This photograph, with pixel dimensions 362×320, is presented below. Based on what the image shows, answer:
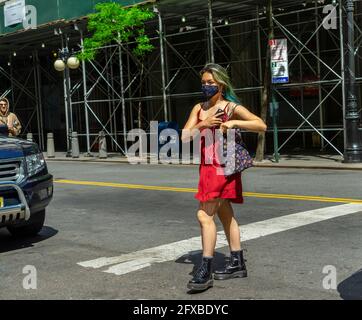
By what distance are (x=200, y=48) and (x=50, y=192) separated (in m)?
16.9

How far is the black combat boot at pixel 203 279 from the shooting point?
16.7 ft

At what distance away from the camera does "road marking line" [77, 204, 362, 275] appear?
618cm

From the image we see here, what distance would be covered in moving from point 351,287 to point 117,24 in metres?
17.3

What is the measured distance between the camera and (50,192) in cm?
752

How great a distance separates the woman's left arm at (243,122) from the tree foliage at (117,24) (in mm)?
15609

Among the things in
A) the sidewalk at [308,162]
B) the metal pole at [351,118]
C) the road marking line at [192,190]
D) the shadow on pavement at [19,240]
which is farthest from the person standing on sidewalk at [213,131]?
the metal pole at [351,118]

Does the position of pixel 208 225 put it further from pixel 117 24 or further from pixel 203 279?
pixel 117 24

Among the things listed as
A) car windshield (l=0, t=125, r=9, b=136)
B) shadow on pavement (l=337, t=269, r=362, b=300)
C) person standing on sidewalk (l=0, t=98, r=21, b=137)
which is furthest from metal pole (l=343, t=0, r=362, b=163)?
shadow on pavement (l=337, t=269, r=362, b=300)

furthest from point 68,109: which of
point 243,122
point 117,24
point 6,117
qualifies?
point 243,122

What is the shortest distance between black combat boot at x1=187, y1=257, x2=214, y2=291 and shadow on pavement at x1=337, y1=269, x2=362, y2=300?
1.07m

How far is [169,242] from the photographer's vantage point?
7152 mm

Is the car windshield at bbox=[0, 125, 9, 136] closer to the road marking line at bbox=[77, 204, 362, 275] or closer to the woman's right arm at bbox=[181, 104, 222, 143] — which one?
the road marking line at bbox=[77, 204, 362, 275]

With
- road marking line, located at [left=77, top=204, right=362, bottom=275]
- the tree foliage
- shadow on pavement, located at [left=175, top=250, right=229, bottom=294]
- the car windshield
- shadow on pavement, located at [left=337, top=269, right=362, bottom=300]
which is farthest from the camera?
the tree foliage

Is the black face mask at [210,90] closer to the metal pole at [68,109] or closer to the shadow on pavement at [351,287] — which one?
the shadow on pavement at [351,287]
